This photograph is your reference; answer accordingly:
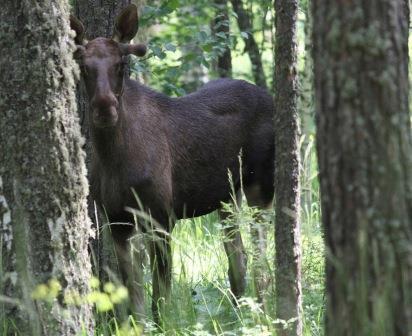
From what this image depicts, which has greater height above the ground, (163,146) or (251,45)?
(251,45)

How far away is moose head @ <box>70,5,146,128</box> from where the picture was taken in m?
6.35

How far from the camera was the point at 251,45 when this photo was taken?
500 inches

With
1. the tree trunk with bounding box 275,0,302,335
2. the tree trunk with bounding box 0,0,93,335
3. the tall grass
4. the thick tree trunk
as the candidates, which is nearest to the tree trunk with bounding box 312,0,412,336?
the tall grass

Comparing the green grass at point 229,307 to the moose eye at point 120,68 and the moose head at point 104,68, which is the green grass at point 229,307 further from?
the moose eye at point 120,68

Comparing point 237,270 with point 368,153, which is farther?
point 237,270

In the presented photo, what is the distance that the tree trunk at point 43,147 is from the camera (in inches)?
172

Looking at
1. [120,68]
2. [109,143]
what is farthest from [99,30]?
[109,143]

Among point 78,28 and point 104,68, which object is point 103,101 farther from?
point 78,28

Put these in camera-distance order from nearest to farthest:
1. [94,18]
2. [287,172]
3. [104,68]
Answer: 1. [287,172]
2. [104,68]
3. [94,18]

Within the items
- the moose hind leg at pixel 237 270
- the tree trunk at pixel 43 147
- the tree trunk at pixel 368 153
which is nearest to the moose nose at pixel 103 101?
the moose hind leg at pixel 237 270

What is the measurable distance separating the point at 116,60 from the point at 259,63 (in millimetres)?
6181

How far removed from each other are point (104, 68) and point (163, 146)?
1208 mm

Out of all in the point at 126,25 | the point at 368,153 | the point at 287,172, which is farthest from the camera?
the point at 126,25

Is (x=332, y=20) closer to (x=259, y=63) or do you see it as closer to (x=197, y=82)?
(x=259, y=63)
